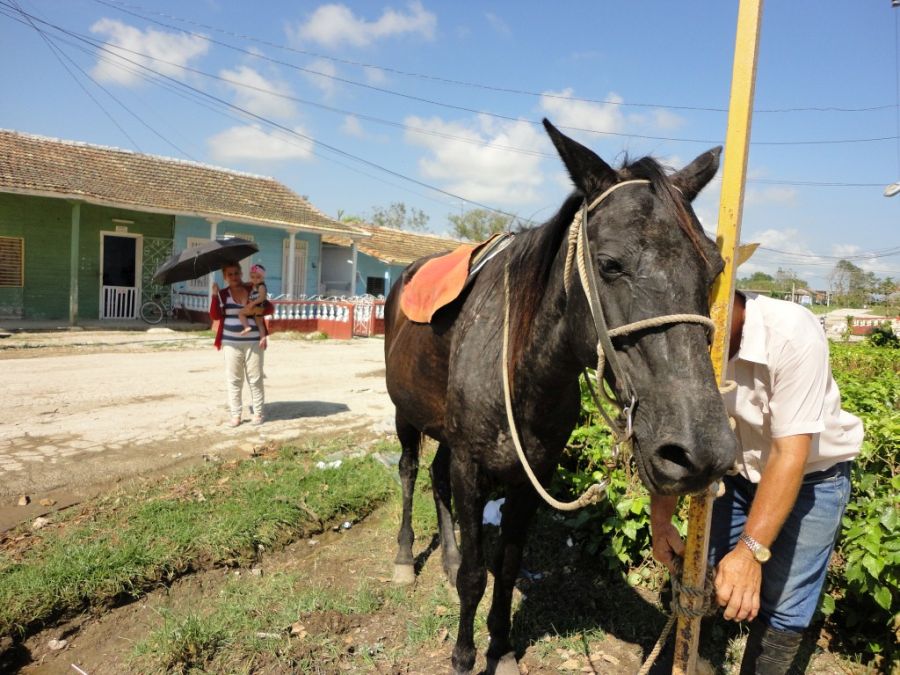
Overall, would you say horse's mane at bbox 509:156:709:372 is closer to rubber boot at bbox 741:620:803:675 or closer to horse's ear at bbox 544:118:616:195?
horse's ear at bbox 544:118:616:195

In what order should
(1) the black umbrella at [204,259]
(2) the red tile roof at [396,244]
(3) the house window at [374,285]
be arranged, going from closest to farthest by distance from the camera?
(1) the black umbrella at [204,259]
(2) the red tile roof at [396,244]
(3) the house window at [374,285]

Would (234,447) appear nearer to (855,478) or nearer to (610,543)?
(610,543)

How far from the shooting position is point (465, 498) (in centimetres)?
251

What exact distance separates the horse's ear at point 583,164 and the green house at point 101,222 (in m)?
16.2

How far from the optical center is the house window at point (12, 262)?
15.0 metres

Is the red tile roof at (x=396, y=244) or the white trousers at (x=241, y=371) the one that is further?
the red tile roof at (x=396, y=244)

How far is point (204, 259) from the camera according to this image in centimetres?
701

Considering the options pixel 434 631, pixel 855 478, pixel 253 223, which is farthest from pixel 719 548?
pixel 253 223

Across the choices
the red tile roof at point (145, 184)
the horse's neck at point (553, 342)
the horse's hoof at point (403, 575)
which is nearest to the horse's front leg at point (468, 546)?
the horse's neck at point (553, 342)

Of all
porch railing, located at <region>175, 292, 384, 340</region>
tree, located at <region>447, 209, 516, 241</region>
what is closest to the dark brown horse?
porch railing, located at <region>175, 292, 384, 340</region>

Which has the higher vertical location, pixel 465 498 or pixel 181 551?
pixel 465 498

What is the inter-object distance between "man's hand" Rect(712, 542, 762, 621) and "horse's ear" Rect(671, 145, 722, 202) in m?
1.18

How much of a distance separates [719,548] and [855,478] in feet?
4.39

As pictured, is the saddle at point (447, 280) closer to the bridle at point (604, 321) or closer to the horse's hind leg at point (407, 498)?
the bridle at point (604, 321)
